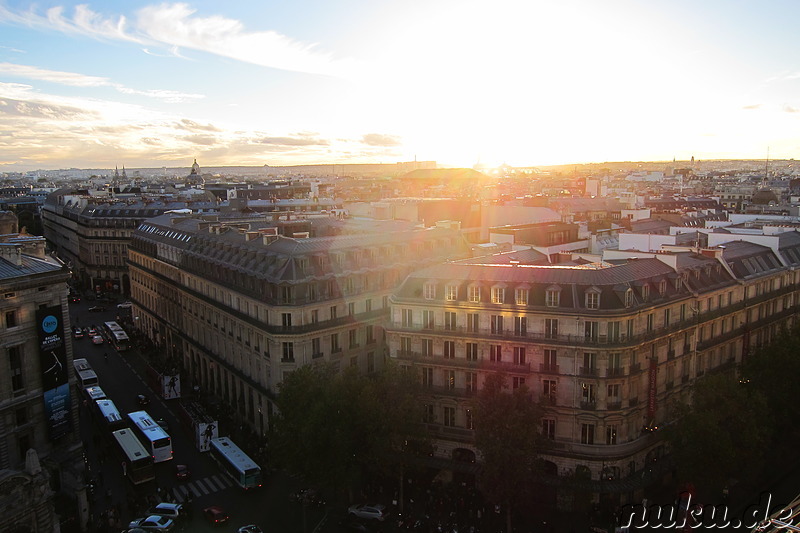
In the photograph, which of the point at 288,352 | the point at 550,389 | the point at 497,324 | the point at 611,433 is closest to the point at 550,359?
the point at 550,389

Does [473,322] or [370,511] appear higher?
[473,322]

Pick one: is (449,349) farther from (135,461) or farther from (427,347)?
(135,461)

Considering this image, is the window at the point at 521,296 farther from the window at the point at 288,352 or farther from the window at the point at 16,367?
the window at the point at 16,367

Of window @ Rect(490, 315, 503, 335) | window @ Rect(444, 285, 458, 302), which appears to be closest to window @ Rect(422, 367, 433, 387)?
window @ Rect(444, 285, 458, 302)

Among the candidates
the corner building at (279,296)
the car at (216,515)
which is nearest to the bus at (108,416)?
the corner building at (279,296)

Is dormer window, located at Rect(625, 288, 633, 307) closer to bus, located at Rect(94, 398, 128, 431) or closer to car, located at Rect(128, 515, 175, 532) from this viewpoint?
car, located at Rect(128, 515, 175, 532)

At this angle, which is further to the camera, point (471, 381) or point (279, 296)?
point (279, 296)
